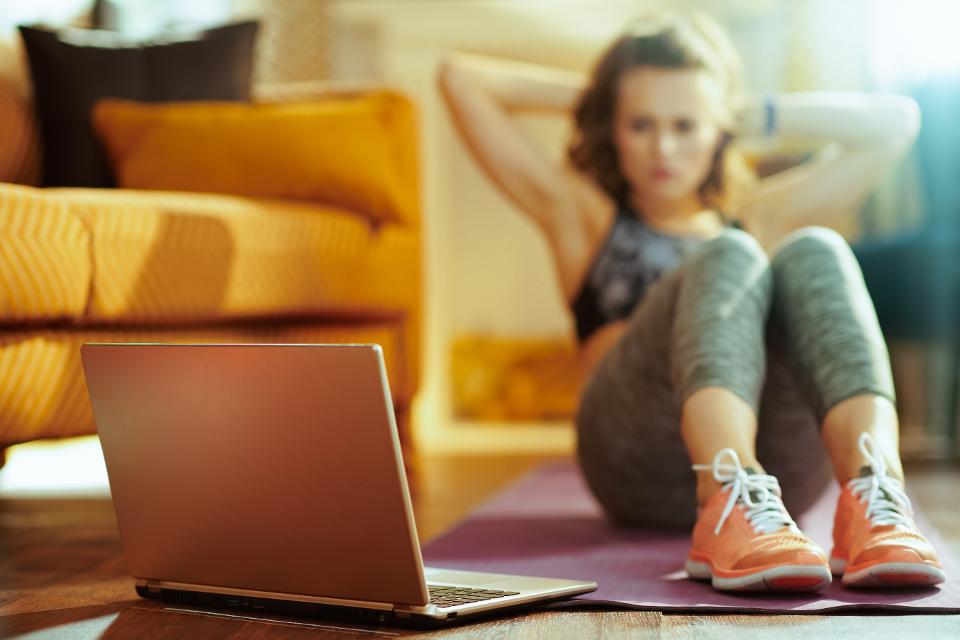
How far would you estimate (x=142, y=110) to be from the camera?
6.19ft

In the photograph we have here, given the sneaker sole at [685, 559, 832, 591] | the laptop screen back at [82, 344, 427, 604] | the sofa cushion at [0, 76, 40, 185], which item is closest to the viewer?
the laptop screen back at [82, 344, 427, 604]

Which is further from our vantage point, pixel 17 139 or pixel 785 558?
pixel 17 139

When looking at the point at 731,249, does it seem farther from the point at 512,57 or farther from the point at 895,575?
the point at 512,57

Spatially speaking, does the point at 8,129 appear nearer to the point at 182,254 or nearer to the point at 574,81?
the point at 182,254

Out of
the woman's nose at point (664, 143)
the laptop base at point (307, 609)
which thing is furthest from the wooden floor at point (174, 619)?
the woman's nose at point (664, 143)

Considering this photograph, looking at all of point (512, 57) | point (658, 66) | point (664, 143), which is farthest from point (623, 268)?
point (512, 57)

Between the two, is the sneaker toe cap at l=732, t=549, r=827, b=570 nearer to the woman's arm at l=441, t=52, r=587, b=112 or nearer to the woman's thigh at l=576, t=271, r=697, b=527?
the woman's thigh at l=576, t=271, r=697, b=527

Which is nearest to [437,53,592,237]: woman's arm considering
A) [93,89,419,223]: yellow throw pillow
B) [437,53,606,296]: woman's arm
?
[437,53,606,296]: woman's arm

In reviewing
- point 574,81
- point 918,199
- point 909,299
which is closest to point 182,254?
point 574,81

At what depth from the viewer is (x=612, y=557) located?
1.20 m

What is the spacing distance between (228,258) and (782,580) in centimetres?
95

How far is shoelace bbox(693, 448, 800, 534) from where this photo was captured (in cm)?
93

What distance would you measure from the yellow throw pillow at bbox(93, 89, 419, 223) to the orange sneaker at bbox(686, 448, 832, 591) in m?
1.08

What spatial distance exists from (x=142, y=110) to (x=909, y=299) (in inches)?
68.2
